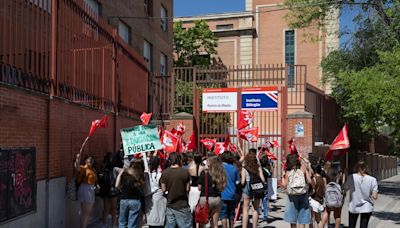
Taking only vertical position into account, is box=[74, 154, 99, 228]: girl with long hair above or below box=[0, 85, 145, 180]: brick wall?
Result: below

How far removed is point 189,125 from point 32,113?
11.5 metres

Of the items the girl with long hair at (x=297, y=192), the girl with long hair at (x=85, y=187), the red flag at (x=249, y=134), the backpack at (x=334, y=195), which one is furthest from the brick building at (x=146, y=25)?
the backpack at (x=334, y=195)

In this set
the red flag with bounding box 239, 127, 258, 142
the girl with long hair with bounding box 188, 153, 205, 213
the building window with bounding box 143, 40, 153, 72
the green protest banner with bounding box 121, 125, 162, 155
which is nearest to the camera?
the green protest banner with bounding box 121, 125, 162, 155

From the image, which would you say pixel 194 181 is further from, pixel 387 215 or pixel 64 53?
pixel 387 215

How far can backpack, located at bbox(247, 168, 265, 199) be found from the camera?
1041 centimetres

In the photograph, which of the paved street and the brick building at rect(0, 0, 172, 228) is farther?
the paved street

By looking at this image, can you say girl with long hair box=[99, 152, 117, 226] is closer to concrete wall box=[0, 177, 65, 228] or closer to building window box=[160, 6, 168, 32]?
concrete wall box=[0, 177, 65, 228]

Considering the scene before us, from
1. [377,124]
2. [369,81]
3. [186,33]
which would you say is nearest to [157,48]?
[186,33]

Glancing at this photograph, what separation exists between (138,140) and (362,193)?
4.13 metres

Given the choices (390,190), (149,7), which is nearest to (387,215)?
(390,190)

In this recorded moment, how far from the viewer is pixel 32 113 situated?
29.3 ft

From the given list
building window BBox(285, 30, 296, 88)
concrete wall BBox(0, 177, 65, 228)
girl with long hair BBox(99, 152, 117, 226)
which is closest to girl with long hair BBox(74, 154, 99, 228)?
concrete wall BBox(0, 177, 65, 228)

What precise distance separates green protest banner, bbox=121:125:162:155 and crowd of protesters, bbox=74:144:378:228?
A: 307 millimetres

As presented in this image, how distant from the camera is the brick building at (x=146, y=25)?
23031mm
